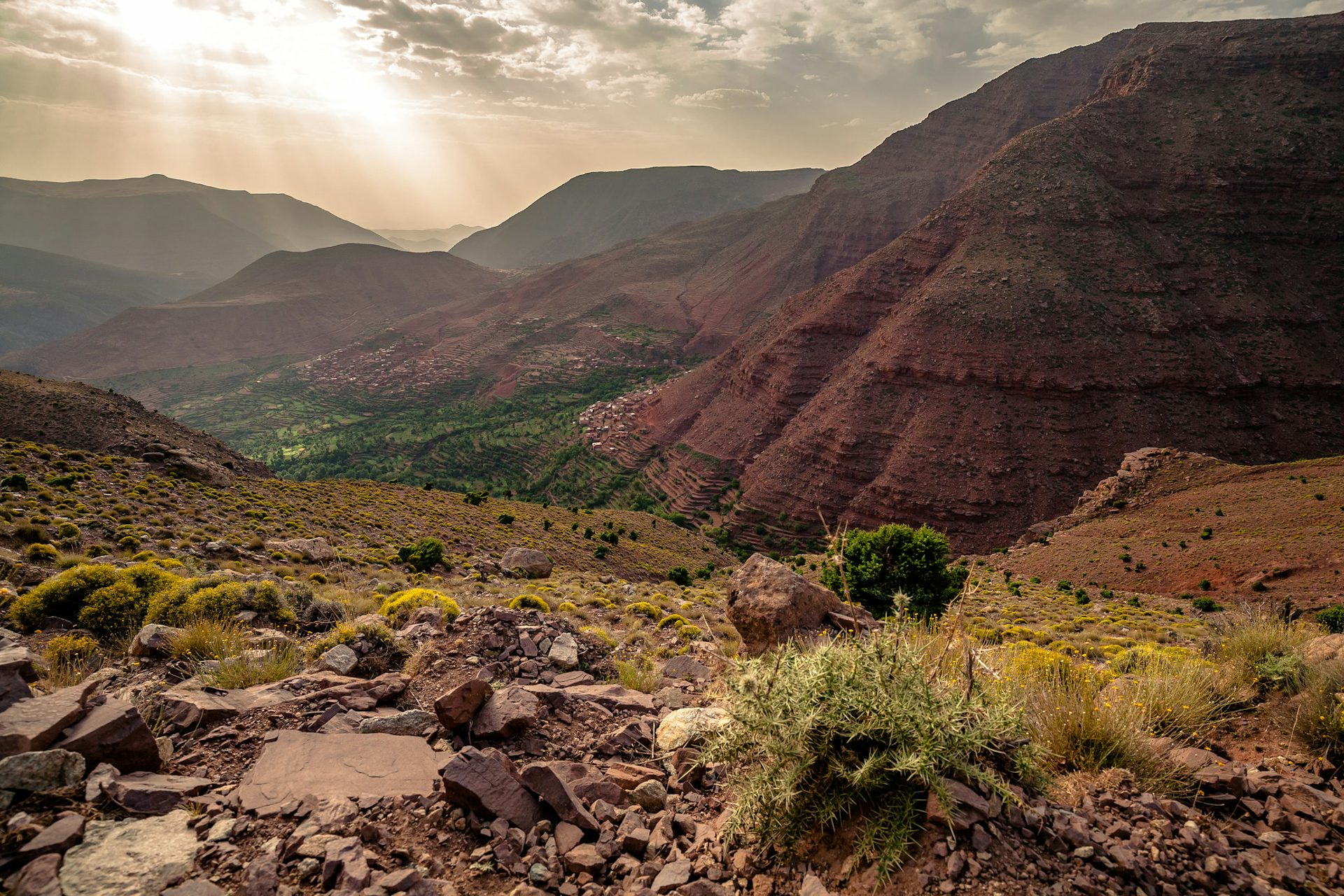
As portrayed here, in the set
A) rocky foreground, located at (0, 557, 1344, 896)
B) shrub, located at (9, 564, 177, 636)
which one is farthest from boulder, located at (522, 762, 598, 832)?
shrub, located at (9, 564, 177, 636)

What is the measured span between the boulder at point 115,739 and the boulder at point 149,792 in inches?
4.0

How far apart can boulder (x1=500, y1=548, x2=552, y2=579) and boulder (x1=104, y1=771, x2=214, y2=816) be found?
15.5m

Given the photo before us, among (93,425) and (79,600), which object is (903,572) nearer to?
(79,600)

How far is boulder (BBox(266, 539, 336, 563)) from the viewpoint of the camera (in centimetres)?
1677

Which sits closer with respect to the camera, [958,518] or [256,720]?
[256,720]

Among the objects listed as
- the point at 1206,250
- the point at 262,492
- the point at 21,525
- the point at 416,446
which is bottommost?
the point at 416,446

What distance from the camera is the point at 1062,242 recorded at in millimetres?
45281

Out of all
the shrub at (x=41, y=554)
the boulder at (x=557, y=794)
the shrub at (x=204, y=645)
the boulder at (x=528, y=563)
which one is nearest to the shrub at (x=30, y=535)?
the shrub at (x=41, y=554)

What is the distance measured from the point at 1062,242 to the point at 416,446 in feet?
255

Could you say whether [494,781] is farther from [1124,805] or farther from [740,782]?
[1124,805]

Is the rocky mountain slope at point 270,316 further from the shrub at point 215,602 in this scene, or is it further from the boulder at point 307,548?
the shrub at point 215,602

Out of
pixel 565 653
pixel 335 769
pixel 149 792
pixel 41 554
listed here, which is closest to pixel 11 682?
pixel 149 792

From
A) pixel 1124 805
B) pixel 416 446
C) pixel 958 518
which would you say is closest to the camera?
pixel 1124 805

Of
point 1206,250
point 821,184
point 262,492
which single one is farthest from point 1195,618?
point 821,184
